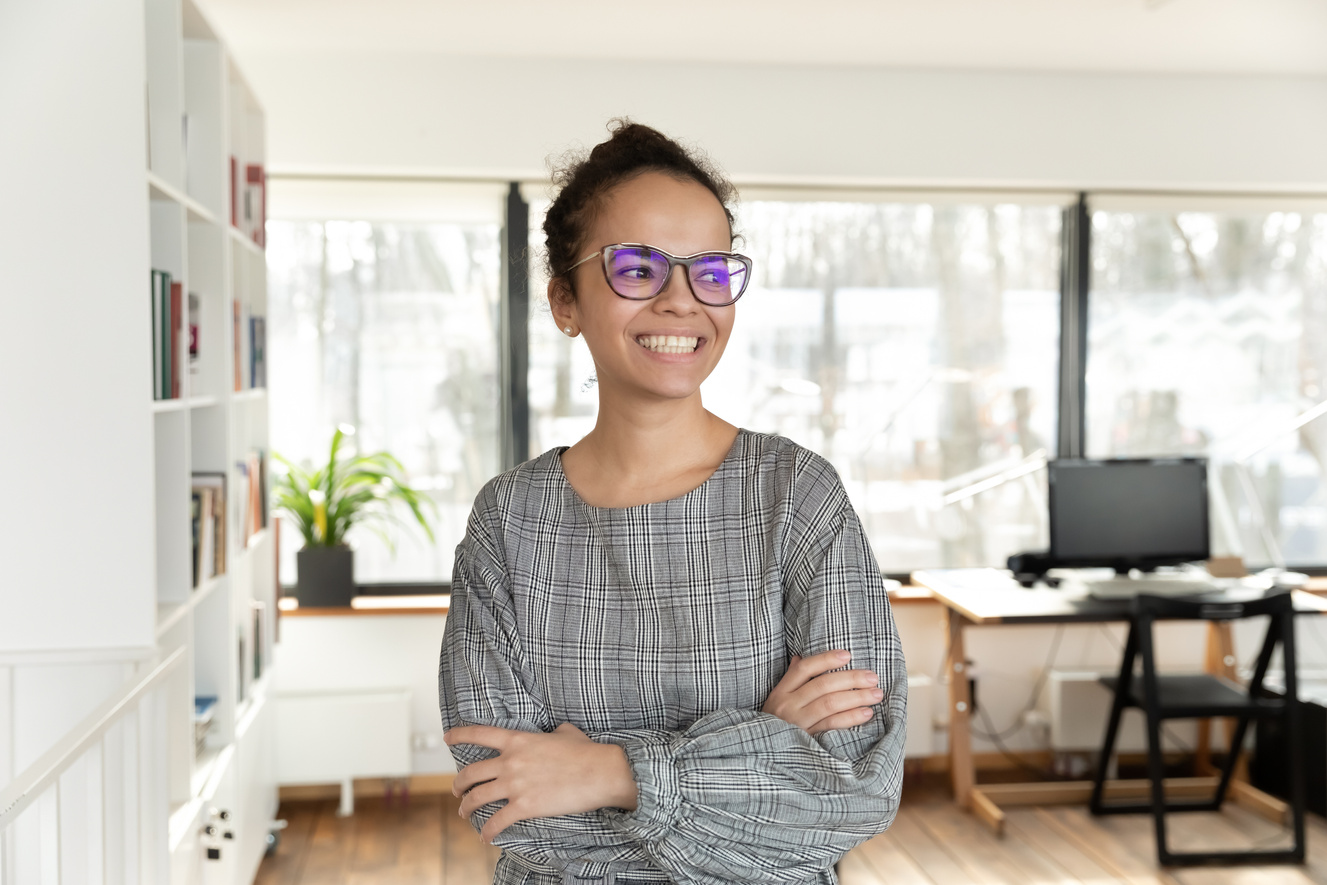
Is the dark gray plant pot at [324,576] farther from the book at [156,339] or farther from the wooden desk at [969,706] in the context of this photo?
the wooden desk at [969,706]

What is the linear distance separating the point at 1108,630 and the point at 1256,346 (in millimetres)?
1288

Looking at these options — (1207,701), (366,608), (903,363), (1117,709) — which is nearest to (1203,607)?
(1207,701)

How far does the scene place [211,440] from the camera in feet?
8.97

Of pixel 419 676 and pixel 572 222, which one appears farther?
pixel 419 676

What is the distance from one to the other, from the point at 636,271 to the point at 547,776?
20.0 inches

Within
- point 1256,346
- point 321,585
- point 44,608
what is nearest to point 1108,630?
point 1256,346

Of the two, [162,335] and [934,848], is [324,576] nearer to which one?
[162,335]

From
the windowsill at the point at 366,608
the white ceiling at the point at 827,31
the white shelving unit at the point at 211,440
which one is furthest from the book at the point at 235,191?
the windowsill at the point at 366,608

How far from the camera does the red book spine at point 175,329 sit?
225cm

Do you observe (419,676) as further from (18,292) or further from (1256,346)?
(1256,346)

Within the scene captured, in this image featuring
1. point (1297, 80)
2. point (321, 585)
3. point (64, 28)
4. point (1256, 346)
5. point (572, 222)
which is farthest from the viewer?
point (1256, 346)

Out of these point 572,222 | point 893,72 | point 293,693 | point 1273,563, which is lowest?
point 293,693

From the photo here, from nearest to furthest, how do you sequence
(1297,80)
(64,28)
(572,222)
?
1. (572,222)
2. (64,28)
3. (1297,80)

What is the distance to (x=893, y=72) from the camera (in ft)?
12.8
